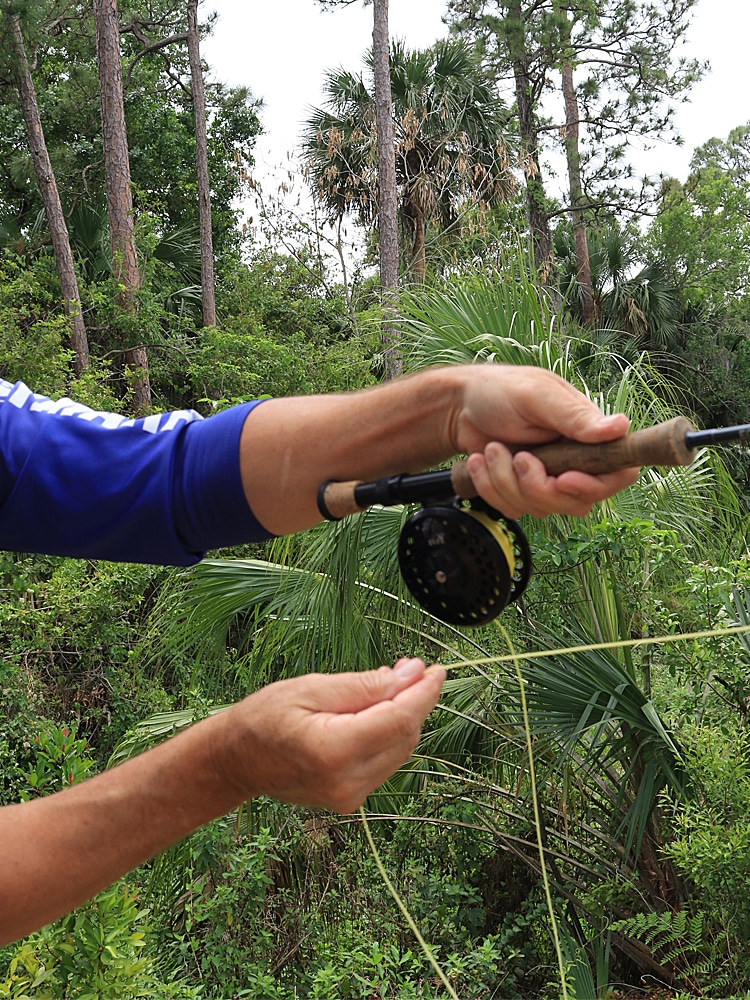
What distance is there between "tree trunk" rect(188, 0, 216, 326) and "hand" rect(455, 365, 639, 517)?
12.0 metres

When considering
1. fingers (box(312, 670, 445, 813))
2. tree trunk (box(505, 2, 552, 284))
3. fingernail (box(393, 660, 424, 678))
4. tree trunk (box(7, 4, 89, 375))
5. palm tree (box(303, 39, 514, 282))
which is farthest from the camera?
palm tree (box(303, 39, 514, 282))

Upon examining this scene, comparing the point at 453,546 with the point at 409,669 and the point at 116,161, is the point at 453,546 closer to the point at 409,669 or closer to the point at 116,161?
the point at 409,669

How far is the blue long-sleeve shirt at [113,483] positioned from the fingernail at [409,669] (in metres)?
0.42

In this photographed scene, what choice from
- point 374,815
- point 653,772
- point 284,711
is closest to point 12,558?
point 374,815

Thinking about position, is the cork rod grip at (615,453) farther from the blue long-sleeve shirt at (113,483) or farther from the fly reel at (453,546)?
the blue long-sleeve shirt at (113,483)

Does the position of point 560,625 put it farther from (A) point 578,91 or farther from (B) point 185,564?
(A) point 578,91

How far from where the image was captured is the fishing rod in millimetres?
1263

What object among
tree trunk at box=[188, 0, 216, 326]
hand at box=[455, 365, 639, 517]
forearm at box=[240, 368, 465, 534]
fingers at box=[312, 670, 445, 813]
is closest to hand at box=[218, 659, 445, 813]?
fingers at box=[312, 670, 445, 813]

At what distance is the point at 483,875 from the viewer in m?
4.75

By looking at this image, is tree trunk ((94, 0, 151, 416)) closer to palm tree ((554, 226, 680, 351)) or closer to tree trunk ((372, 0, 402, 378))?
tree trunk ((372, 0, 402, 378))

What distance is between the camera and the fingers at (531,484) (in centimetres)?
129

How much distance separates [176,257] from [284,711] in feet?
47.5

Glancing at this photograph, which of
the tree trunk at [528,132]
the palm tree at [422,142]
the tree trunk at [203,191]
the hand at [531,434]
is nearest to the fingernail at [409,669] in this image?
the hand at [531,434]

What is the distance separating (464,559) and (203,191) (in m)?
13.8
